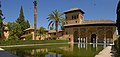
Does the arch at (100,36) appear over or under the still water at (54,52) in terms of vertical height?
over

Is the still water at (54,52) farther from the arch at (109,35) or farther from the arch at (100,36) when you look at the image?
the arch at (100,36)

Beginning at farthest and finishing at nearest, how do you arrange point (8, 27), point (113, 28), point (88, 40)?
point (8, 27) < point (88, 40) < point (113, 28)

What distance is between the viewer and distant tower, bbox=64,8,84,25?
58500 millimetres

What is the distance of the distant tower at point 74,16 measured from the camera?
5850 cm

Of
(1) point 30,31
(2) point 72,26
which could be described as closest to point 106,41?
(2) point 72,26

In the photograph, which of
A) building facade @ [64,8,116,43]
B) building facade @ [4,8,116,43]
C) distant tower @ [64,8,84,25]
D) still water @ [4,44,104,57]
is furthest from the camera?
distant tower @ [64,8,84,25]

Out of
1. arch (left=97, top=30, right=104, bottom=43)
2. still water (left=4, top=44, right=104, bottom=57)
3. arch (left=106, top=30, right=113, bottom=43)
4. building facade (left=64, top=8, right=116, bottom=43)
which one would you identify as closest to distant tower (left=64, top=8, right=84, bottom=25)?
building facade (left=64, top=8, right=116, bottom=43)

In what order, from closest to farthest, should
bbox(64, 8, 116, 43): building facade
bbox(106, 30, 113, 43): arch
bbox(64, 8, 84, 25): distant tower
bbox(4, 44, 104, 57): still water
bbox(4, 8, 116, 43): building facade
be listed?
1. bbox(4, 44, 104, 57): still water
2. bbox(106, 30, 113, 43): arch
3. bbox(64, 8, 116, 43): building facade
4. bbox(4, 8, 116, 43): building facade
5. bbox(64, 8, 84, 25): distant tower

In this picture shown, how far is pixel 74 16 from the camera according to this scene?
59719 mm

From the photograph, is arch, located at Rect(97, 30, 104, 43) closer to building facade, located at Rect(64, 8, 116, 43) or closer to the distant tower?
building facade, located at Rect(64, 8, 116, 43)

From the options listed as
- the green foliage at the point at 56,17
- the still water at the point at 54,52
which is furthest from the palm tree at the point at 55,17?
the still water at the point at 54,52

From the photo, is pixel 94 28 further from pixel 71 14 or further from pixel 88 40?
pixel 71 14

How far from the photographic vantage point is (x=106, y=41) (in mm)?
50656

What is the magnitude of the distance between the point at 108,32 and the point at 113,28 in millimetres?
3171
